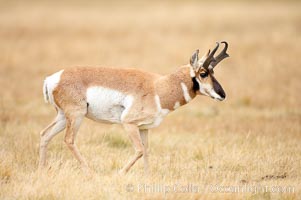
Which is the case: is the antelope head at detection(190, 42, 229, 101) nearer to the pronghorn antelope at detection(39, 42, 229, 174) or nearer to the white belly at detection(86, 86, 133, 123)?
the pronghorn antelope at detection(39, 42, 229, 174)

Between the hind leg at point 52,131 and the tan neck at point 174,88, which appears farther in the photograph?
the hind leg at point 52,131

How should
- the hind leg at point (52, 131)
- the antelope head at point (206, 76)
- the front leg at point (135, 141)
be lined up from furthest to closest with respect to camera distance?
the hind leg at point (52, 131)
the antelope head at point (206, 76)
the front leg at point (135, 141)

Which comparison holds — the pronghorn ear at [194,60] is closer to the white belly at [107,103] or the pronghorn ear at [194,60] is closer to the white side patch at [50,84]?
the white belly at [107,103]

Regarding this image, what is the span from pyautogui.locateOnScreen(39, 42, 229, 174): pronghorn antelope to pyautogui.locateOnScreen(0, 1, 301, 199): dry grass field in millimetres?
725

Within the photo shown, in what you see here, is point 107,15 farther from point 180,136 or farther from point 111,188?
point 111,188

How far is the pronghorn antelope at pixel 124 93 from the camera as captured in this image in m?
9.26

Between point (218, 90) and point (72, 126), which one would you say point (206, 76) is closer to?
point (218, 90)

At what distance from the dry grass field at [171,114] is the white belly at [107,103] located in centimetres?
81

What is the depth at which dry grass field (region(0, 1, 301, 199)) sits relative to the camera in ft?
27.1

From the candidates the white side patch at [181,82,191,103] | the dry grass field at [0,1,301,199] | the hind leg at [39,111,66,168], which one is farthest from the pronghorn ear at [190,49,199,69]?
the hind leg at [39,111,66,168]

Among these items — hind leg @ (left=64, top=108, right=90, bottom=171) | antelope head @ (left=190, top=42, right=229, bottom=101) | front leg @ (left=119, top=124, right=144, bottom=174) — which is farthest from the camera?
antelope head @ (left=190, top=42, right=229, bottom=101)

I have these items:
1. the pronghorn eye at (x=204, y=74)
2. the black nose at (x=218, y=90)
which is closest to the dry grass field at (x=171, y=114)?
the black nose at (x=218, y=90)

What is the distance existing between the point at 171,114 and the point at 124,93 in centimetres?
594

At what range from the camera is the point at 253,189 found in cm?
825
